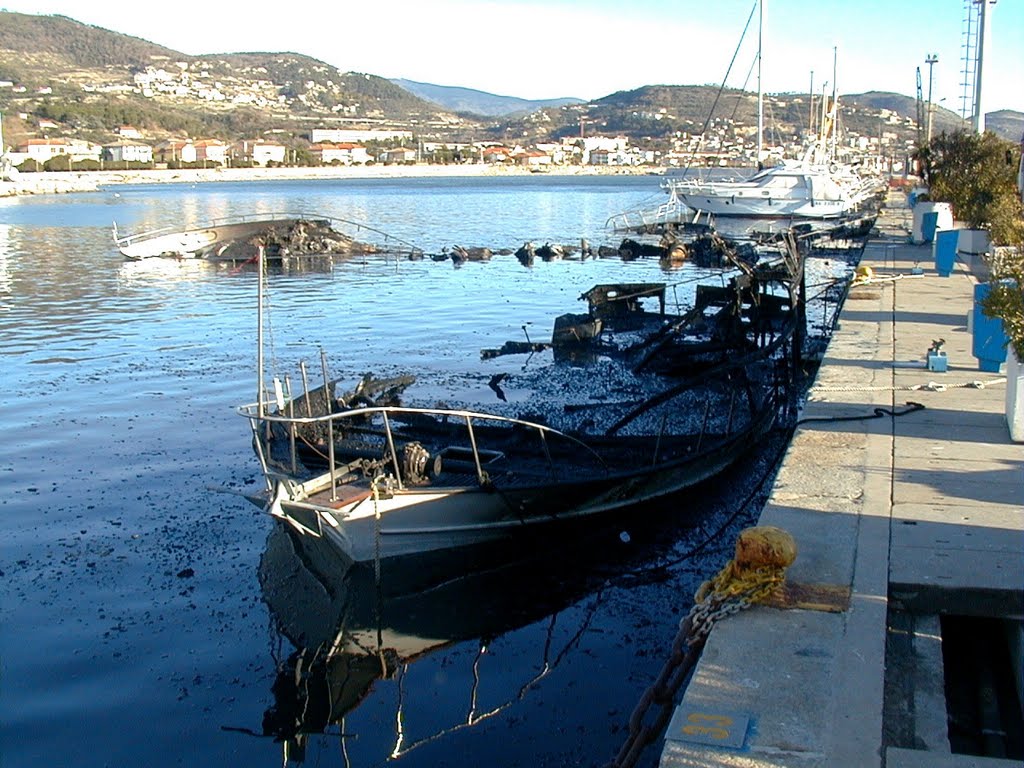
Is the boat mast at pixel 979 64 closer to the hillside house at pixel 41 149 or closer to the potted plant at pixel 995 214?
the potted plant at pixel 995 214

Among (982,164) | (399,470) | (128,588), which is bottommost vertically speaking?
(128,588)

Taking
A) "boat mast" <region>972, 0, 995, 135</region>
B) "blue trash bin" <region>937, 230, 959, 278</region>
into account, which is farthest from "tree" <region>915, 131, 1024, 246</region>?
"blue trash bin" <region>937, 230, 959, 278</region>

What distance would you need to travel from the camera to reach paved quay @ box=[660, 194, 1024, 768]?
5.31 metres

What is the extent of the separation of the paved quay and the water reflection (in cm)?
249

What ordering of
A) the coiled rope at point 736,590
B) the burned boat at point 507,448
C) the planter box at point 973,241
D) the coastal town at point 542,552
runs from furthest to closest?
the planter box at point 973,241
the burned boat at point 507,448
the coastal town at point 542,552
the coiled rope at point 736,590

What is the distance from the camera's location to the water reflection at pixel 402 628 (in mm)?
8312

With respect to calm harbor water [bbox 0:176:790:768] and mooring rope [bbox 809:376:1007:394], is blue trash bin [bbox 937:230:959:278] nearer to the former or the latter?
calm harbor water [bbox 0:176:790:768]

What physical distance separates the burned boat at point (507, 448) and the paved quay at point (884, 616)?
201cm

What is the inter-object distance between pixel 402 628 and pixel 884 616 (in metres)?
4.81

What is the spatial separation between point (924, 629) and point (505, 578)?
4963 mm

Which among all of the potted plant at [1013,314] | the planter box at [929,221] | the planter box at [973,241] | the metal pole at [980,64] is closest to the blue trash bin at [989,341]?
the potted plant at [1013,314]

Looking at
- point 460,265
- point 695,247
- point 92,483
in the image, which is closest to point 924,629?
point 92,483

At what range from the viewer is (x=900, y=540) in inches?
305

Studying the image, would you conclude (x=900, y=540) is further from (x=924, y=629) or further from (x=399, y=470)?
(x=399, y=470)
